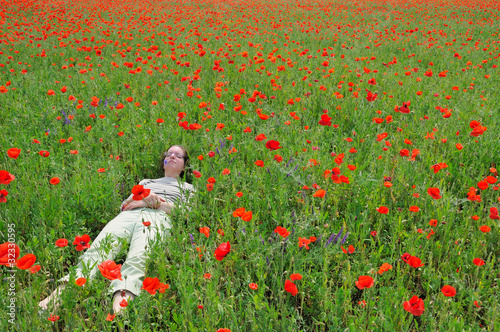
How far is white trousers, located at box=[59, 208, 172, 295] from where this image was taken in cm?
196

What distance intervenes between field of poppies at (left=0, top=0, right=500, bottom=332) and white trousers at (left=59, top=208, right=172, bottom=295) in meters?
0.09

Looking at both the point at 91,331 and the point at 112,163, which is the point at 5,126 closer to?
the point at 112,163

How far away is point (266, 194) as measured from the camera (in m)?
2.63

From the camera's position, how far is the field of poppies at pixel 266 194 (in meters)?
1.77

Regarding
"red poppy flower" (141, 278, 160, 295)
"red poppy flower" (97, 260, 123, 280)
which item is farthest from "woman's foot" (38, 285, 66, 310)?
"red poppy flower" (141, 278, 160, 295)

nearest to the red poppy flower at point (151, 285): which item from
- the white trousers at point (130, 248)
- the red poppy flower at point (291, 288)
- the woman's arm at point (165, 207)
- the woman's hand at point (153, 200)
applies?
the white trousers at point (130, 248)

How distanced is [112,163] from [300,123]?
84.9 inches

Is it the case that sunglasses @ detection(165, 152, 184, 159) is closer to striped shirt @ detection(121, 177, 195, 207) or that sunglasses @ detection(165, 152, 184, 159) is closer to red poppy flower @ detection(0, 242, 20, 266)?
striped shirt @ detection(121, 177, 195, 207)

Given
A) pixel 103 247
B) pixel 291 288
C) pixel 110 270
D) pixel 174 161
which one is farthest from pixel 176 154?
pixel 291 288

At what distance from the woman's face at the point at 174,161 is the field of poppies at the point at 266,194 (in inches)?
8.0

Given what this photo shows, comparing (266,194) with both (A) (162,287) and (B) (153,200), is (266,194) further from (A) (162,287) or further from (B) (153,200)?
(A) (162,287)

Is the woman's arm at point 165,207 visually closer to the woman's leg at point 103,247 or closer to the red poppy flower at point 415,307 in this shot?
the woman's leg at point 103,247

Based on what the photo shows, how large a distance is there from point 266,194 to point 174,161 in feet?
3.48

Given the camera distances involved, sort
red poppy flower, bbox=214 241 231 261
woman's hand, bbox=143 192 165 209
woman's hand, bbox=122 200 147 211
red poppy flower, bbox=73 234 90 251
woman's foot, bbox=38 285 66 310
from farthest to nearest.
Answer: woman's hand, bbox=122 200 147 211
woman's hand, bbox=143 192 165 209
red poppy flower, bbox=73 234 90 251
woman's foot, bbox=38 285 66 310
red poppy flower, bbox=214 241 231 261
